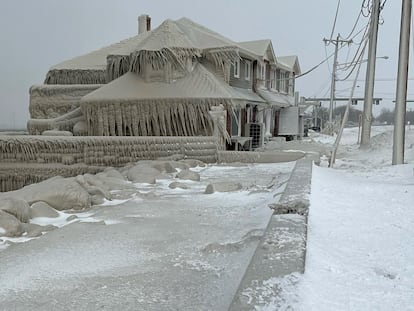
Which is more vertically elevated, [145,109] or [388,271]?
[145,109]

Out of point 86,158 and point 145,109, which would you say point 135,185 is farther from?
point 145,109

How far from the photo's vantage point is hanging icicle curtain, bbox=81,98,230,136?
17.3 meters

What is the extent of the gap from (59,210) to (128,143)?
6.40m

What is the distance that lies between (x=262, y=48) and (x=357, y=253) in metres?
21.3

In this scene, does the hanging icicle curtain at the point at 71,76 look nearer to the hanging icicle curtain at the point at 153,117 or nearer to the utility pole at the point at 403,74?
the hanging icicle curtain at the point at 153,117

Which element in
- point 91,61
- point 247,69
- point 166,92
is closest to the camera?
point 166,92

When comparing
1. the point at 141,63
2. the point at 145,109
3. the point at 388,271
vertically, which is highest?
the point at 141,63

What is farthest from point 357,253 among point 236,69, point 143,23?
point 143,23

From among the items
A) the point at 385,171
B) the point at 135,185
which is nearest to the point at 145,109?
the point at 135,185

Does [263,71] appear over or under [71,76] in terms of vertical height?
over

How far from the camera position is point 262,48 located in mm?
23656

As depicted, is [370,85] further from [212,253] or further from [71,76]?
[71,76]

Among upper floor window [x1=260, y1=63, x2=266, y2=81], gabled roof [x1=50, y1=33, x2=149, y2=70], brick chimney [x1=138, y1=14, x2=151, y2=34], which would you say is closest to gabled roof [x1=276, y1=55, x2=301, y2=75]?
upper floor window [x1=260, y1=63, x2=266, y2=81]

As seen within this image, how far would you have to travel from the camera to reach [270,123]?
2691 cm
